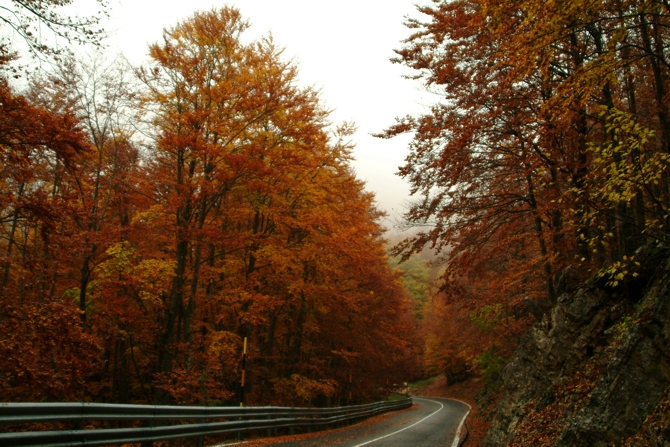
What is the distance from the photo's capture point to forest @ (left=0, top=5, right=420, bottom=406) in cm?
902

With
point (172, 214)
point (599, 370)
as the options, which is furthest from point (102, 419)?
point (172, 214)

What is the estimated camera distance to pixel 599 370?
24.1ft

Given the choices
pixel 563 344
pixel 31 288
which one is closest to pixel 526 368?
pixel 563 344

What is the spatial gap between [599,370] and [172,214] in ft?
38.2

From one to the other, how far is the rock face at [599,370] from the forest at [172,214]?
7223mm

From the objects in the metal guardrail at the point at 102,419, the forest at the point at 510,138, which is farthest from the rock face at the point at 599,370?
the metal guardrail at the point at 102,419

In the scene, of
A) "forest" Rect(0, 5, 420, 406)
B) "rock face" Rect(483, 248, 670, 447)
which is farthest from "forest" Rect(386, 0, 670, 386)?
"forest" Rect(0, 5, 420, 406)

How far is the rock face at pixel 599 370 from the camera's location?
589 cm

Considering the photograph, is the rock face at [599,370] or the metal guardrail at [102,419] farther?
the rock face at [599,370]

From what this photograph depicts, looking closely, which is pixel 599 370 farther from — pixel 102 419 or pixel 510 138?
pixel 102 419

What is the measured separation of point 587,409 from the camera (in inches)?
249

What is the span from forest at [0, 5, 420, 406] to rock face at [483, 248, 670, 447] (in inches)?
284

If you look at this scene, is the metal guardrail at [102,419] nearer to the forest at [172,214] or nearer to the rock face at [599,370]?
the forest at [172,214]

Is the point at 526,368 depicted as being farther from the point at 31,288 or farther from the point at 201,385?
the point at 31,288
